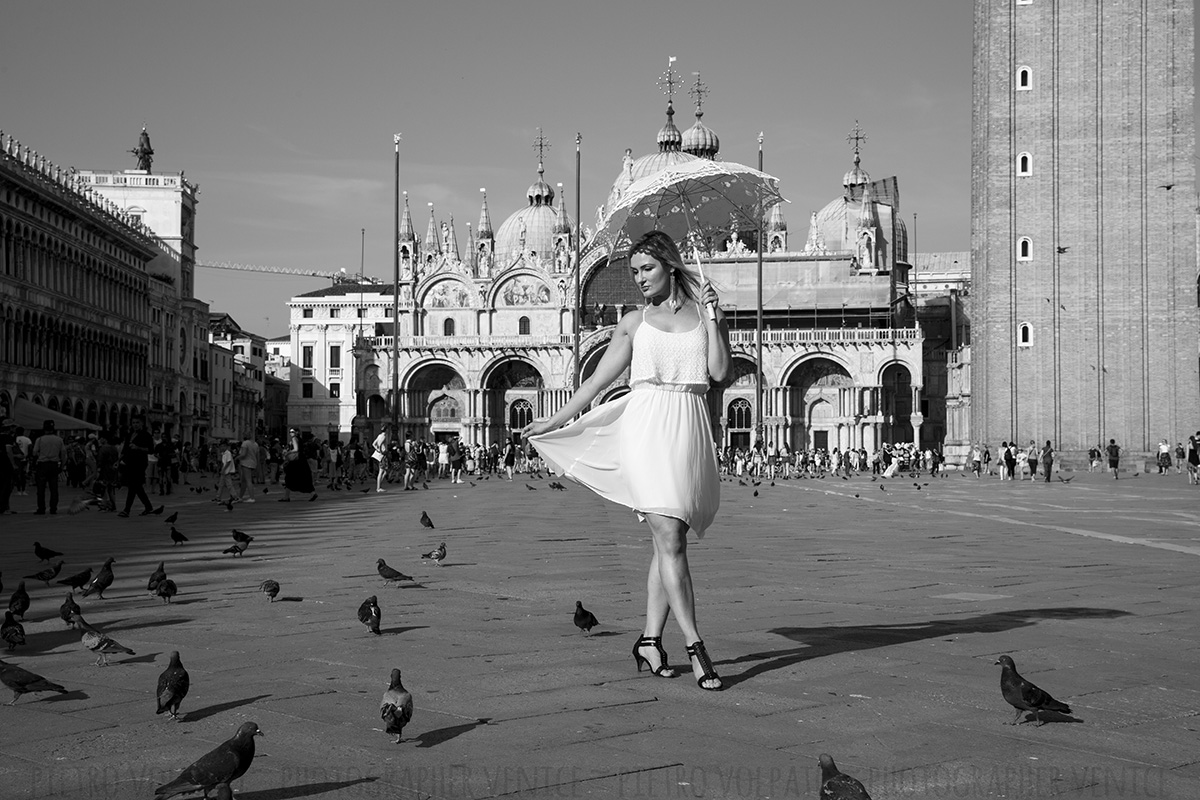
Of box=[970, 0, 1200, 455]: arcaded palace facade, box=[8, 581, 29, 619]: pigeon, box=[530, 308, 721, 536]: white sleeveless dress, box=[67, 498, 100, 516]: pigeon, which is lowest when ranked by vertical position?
box=[67, 498, 100, 516]: pigeon

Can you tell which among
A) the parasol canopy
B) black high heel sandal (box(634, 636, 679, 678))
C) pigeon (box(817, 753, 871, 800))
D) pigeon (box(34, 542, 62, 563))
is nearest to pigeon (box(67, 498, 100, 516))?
pigeon (box(34, 542, 62, 563))

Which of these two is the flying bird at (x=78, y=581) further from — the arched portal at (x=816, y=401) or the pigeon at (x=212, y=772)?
the arched portal at (x=816, y=401)

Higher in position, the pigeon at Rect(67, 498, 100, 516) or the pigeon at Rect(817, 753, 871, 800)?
the pigeon at Rect(817, 753, 871, 800)

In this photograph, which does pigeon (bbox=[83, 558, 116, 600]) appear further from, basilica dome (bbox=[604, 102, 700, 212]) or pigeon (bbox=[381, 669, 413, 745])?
basilica dome (bbox=[604, 102, 700, 212])

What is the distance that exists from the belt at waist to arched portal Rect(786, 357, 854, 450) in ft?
196

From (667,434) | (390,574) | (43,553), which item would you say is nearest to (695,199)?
(43,553)

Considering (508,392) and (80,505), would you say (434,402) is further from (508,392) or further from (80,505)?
(80,505)

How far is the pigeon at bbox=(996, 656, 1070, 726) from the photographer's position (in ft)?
14.1

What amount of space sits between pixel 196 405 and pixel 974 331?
39965mm

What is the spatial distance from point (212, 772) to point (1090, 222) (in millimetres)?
45385

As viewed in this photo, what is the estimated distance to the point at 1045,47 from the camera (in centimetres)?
4519

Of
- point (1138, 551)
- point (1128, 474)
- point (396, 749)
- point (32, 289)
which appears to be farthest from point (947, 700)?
point (32, 289)

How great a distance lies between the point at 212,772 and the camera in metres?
3.37

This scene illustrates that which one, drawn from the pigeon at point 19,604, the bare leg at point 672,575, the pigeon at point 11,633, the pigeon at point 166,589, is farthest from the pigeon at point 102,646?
the bare leg at point 672,575
